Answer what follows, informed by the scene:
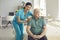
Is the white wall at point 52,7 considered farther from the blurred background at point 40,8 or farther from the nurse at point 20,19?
the nurse at point 20,19

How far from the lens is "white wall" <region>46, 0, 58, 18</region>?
4.29 m

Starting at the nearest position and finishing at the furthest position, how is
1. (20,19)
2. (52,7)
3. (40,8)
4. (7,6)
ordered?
(20,19)
(52,7)
(40,8)
(7,6)

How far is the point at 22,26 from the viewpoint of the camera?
2.60 m

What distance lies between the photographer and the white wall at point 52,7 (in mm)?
4293

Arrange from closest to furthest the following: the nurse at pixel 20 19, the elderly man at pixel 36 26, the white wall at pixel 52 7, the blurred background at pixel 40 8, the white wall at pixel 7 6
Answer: the elderly man at pixel 36 26 → the nurse at pixel 20 19 → the blurred background at pixel 40 8 → the white wall at pixel 52 7 → the white wall at pixel 7 6

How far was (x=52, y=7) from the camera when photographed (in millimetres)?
4402

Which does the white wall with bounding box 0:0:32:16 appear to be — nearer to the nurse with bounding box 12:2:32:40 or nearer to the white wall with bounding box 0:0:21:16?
the white wall with bounding box 0:0:21:16

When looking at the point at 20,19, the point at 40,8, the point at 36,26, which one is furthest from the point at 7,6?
the point at 36,26

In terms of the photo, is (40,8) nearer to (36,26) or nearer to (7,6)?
(7,6)

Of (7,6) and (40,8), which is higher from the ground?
(7,6)

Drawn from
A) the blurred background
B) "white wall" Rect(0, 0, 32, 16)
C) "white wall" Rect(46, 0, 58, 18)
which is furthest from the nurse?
"white wall" Rect(0, 0, 32, 16)

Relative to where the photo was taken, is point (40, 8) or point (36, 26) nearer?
point (36, 26)

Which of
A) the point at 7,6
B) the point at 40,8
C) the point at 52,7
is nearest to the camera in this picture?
the point at 52,7

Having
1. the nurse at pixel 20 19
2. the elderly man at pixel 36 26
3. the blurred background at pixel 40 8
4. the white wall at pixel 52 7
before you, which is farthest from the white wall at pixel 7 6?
the elderly man at pixel 36 26
